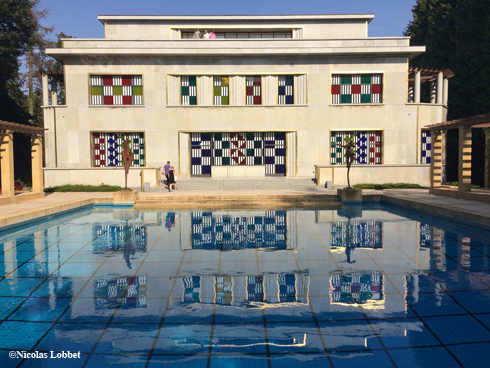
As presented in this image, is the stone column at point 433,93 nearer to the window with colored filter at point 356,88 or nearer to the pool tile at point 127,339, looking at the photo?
the window with colored filter at point 356,88

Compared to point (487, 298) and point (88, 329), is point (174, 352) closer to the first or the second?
point (88, 329)

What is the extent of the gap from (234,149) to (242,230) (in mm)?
15670

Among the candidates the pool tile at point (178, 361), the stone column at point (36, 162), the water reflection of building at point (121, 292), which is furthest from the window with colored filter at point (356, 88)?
the pool tile at point (178, 361)

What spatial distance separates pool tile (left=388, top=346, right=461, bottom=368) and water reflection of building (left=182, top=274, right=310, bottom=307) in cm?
173

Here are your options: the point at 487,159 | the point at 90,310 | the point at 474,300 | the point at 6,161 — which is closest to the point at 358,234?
the point at 474,300

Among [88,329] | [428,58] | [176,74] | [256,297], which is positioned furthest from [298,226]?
[428,58]

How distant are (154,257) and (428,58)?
35.4m

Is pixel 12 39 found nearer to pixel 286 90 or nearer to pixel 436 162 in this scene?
pixel 286 90

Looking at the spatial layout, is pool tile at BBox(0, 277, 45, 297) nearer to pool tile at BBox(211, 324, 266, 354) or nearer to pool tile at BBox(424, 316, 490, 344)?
pool tile at BBox(211, 324, 266, 354)

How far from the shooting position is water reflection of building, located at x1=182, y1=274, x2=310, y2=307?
19.6ft

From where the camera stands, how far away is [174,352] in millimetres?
4473

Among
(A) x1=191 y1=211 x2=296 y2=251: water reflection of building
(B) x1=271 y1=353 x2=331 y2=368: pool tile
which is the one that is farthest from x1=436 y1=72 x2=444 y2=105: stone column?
(B) x1=271 y1=353 x2=331 y2=368: pool tile

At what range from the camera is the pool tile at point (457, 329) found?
4.70 metres

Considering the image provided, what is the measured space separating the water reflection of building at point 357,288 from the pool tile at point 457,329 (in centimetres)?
88
